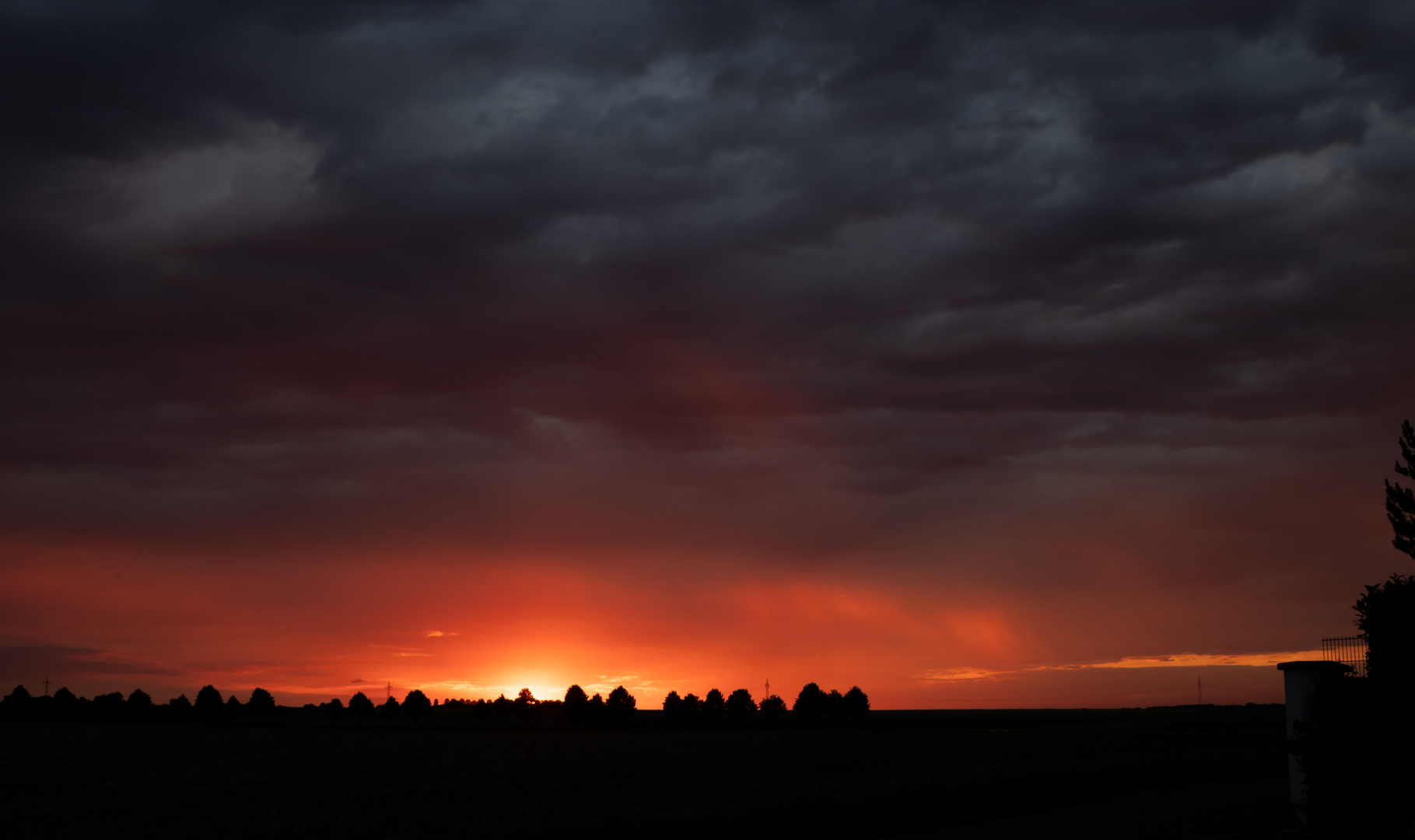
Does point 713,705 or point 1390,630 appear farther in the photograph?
point 713,705

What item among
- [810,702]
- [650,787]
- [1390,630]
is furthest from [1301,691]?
[810,702]

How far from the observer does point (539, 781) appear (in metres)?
52.7

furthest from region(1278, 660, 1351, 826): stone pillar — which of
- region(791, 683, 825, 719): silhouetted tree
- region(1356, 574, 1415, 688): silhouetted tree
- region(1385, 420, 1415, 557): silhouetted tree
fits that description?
region(791, 683, 825, 719): silhouetted tree

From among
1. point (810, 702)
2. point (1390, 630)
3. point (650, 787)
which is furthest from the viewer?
point (810, 702)

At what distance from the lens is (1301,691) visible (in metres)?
17.7

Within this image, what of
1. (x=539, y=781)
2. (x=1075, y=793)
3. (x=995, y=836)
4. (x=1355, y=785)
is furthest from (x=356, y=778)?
(x=1355, y=785)

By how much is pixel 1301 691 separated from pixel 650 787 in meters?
33.8

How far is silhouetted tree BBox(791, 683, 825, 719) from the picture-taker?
631 ft

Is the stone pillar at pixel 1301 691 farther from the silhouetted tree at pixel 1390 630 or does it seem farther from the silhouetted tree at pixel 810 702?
the silhouetted tree at pixel 810 702

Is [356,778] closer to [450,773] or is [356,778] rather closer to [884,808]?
[450,773]

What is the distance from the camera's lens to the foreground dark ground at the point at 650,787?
2116 centimetres

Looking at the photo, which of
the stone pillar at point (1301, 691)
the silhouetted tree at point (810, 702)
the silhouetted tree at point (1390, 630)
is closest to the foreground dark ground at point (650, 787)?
the stone pillar at point (1301, 691)

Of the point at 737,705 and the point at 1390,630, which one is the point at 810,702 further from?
the point at 1390,630

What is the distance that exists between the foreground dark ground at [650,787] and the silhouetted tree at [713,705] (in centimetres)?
9174
